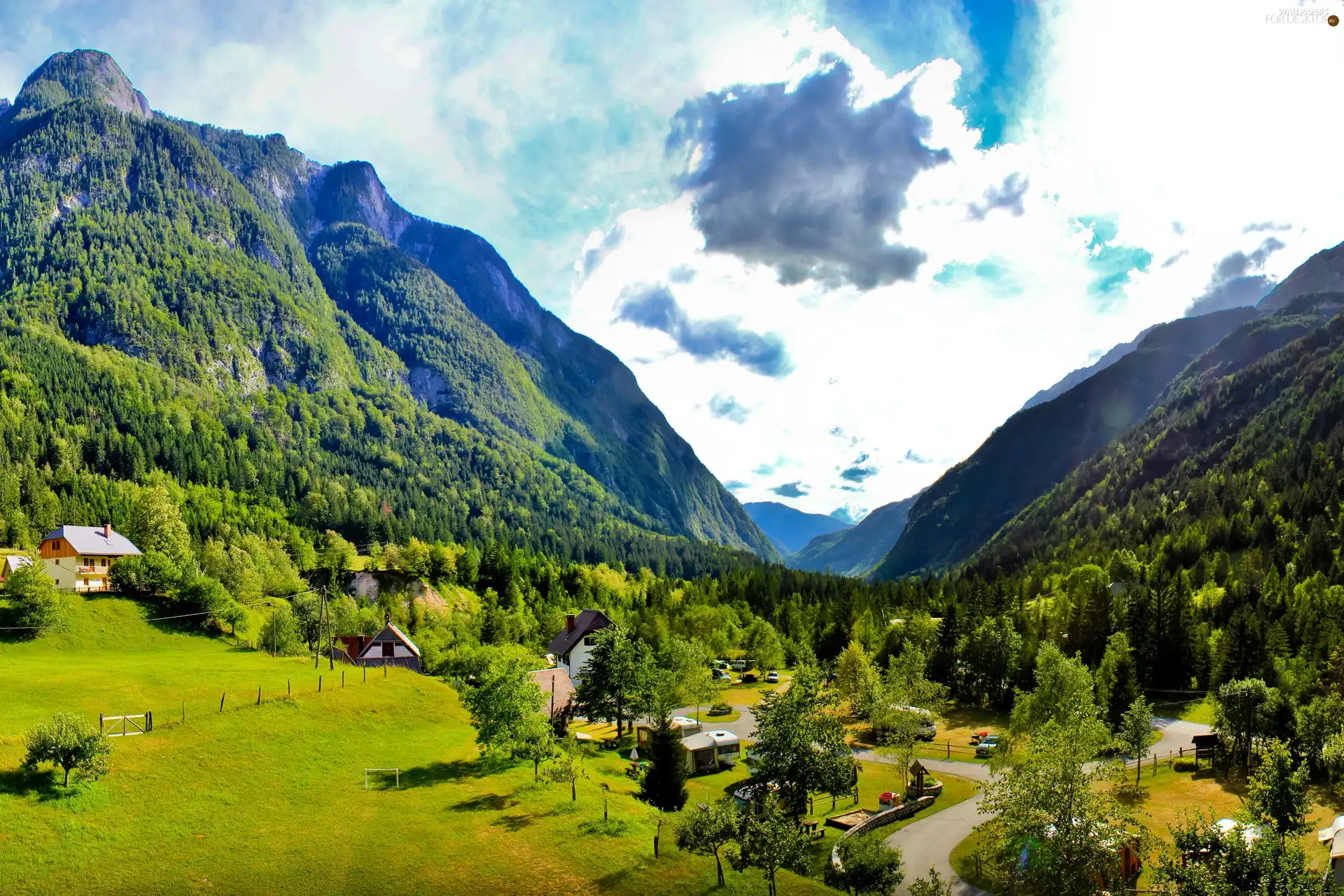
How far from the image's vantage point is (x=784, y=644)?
13238 centimetres

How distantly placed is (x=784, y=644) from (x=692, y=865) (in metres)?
99.6

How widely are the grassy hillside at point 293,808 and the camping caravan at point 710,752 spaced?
3.56 meters

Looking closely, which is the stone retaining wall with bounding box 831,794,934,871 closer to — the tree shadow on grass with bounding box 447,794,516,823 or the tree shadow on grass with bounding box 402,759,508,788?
the tree shadow on grass with bounding box 447,794,516,823

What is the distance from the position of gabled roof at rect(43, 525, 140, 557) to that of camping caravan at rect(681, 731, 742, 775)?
269ft

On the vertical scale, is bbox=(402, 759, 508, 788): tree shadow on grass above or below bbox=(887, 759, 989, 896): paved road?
above

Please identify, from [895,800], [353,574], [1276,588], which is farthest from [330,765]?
[1276,588]

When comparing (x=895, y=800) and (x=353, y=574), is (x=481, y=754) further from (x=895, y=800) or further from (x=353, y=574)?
(x=353, y=574)

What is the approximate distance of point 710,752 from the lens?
65.8 meters

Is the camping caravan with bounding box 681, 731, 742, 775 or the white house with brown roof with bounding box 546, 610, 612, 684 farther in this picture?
the white house with brown roof with bounding box 546, 610, 612, 684

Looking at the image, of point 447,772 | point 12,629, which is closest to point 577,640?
point 447,772

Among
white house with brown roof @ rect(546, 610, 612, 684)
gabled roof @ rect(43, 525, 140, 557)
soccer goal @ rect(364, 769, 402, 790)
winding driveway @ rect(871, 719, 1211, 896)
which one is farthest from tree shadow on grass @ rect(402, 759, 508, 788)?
gabled roof @ rect(43, 525, 140, 557)

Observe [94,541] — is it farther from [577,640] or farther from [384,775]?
[384,775]

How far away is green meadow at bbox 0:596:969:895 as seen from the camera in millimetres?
31703

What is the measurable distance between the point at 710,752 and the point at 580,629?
46795 mm
